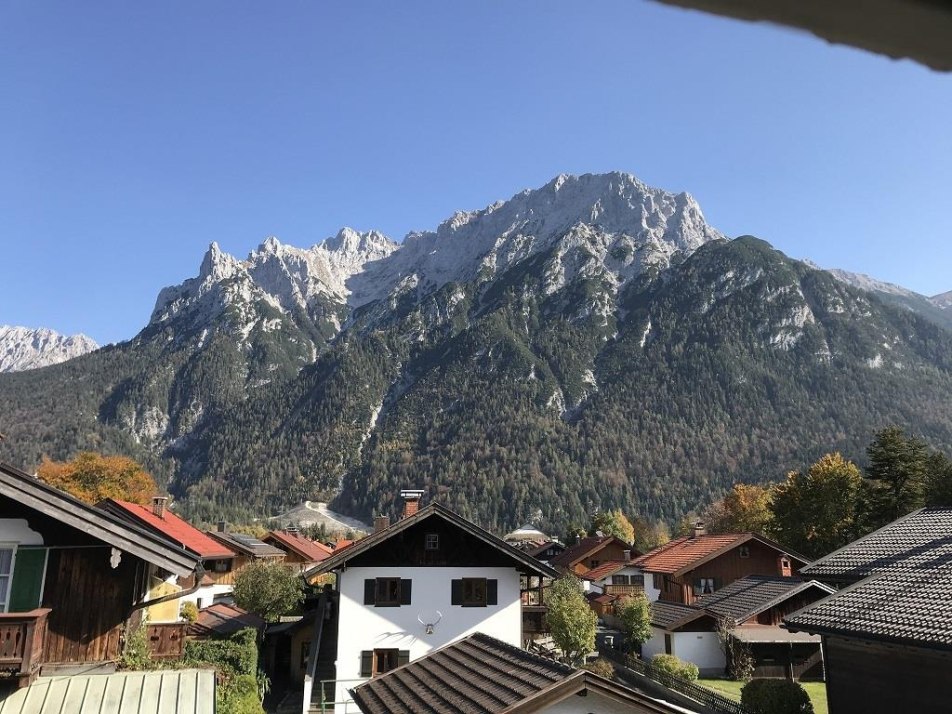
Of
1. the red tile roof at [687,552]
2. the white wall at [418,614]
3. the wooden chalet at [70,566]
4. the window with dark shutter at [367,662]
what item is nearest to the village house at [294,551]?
the red tile roof at [687,552]

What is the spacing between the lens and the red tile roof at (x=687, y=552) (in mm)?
51062

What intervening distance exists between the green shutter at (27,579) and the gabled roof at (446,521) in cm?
1473

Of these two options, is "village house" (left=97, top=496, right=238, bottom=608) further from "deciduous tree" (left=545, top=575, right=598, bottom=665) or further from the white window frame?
"deciduous tree" (left=545, top=575, right=598, bottom=665)

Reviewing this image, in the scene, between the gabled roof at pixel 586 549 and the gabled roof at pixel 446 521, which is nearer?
the gabled roof at pixel 446 521

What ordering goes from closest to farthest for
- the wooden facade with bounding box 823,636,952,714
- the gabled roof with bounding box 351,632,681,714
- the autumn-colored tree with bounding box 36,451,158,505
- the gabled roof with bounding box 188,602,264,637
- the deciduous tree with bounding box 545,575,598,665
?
the gabled roof with bounding box 351,632,681,714 < the wooden facade with bounding box 823,636,952,714 < the gabled roof with bounding box 188,602,264,637 < the deciduous tree with bounding box 545,575,598,665 < the autumn-colored tree with bounding box 36,451,158,505

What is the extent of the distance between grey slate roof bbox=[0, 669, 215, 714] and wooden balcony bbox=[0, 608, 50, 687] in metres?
0.50

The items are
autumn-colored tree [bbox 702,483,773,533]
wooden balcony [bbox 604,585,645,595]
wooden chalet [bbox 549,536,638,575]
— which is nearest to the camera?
wooden balcony [bbox 604,585,645,595]

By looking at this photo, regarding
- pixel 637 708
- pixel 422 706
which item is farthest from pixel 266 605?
pixel 637 708

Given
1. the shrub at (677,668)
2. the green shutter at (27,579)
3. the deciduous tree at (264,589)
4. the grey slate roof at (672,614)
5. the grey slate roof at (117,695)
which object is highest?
the green shutter at (27,579)

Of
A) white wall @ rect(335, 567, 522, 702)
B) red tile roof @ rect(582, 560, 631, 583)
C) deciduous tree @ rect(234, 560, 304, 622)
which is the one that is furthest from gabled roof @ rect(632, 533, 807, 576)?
deciduous tree @ rect(234, 560, 304, 622)

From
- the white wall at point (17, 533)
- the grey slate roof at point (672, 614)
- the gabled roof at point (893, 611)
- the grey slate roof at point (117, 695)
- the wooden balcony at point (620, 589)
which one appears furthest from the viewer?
A: the wooden balcony at point (620, 589)

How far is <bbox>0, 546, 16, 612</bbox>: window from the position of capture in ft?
52.6

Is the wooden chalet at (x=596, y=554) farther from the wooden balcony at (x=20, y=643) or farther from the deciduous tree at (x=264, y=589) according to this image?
the wooden balcony at (x=20, y=643)

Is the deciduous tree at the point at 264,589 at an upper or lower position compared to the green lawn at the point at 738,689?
upper
